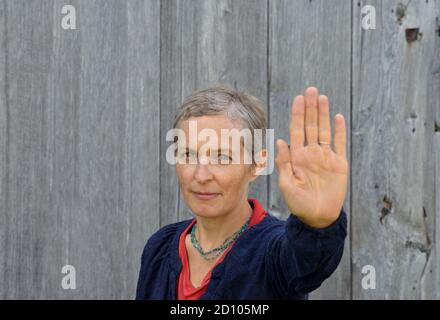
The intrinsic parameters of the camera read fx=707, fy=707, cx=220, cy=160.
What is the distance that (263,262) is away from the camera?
60.7 inches

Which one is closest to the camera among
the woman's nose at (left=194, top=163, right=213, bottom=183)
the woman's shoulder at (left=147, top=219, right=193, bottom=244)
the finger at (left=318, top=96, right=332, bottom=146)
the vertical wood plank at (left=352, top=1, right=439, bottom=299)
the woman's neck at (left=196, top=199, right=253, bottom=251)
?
the finger at (left=318, top=96, right=332, bottom=146)

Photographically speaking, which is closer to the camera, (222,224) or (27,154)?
(222,224)

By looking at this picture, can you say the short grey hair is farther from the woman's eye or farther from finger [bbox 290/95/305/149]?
finger [bbox 290/95/305/149]

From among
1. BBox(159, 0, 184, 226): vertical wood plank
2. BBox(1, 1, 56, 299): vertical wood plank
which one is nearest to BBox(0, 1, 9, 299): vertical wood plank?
BBox(1, 1, 56, 299): vertical wood plank

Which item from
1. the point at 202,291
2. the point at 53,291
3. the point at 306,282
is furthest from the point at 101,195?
the point at 306,282

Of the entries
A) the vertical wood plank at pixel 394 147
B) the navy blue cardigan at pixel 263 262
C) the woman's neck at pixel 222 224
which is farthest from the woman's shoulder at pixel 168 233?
the vertical wood plank at pixel 394 147

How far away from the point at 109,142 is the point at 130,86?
203mm

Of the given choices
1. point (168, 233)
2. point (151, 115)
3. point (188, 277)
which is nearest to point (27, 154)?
point (151, 115)

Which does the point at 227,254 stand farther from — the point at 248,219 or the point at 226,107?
the point at 226,107

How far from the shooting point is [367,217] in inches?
93.7

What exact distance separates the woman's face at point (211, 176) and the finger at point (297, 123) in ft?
0.89

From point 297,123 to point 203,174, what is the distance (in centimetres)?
32

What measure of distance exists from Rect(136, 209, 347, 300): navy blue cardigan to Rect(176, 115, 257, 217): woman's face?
0.10 meters

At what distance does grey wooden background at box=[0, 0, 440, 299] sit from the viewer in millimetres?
2363
